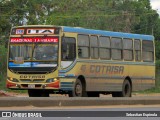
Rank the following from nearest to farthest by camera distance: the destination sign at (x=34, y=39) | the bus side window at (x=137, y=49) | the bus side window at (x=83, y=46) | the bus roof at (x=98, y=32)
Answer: the destination sign at (x=34, y=39) < the bus roof at (x=98, y=32) < the bus side window at (x=83, y=46) < the bus side window at (x=137, y=49)

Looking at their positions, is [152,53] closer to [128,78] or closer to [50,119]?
[128,78]

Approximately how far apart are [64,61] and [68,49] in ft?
1.70

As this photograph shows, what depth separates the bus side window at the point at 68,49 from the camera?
25.1 m

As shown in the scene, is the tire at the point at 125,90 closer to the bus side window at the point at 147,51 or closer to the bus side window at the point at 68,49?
the bus side window at the point at 147,51

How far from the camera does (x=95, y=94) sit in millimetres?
29422

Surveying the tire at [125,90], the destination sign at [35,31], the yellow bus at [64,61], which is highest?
the destination sign at [35,31]

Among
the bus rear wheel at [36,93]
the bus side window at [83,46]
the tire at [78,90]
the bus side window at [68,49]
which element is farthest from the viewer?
the bus rear wheel at [36,93]

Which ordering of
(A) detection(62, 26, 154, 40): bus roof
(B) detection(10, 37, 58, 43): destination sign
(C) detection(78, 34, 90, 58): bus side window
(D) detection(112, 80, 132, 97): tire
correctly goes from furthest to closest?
(D) detection(112, 80, 132, 97): tire, (C) detection(78, 34, 90, 58): bus side window, (A) detection(62, 26, 154, 40): bus roof, (B) detection(10, 37, 58, 43): destination sign

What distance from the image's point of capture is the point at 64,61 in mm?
25250

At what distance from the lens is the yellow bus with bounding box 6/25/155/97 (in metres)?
25.0

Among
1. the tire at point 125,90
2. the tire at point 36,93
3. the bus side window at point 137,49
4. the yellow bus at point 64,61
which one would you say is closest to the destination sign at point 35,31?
the yellow bus at point 64,61

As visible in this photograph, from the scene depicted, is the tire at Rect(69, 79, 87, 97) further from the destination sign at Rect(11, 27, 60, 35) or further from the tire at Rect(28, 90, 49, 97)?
the destination sign at Rect(11, 27, 60, 35)

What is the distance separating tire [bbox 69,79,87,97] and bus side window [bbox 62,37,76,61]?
3.85ft

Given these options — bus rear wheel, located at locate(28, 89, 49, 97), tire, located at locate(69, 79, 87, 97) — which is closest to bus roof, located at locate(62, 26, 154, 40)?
tire, located at locate(69, 79, 87, 97)
